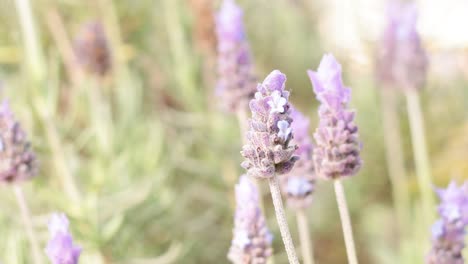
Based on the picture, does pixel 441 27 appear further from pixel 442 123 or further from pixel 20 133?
pixel 20 133

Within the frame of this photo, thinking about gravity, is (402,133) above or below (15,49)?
below

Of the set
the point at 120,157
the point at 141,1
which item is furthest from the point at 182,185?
the point at 141,1

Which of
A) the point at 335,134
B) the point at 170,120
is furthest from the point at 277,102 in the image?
the point at 170,120

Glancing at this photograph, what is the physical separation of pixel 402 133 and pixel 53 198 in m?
0.86

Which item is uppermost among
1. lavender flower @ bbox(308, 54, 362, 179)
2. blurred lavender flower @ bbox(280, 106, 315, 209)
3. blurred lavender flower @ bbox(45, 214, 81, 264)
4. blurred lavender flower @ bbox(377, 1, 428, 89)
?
blurred lavender flower @ bbox(377, 1, 428, 89)

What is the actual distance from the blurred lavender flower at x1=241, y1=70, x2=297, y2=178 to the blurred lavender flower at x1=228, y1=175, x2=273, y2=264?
5.7 inches

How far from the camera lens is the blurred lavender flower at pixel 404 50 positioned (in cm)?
104

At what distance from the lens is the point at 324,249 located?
4.75 feet

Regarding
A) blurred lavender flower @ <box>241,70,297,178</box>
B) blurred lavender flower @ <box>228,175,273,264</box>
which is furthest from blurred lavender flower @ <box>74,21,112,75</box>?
blurred lavender flower @ <box>241,70,297,178</box>

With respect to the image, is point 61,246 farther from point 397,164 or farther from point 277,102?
point 397,164

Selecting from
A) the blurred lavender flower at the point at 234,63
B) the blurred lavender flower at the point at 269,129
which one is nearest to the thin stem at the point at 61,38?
the blurred lavender flower at the point at 234,63

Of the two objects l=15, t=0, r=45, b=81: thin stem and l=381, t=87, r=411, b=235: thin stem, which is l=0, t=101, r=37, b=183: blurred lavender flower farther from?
l=381, t=87, r=411, b=235: thin stem

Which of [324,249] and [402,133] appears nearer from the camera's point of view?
[324,249]

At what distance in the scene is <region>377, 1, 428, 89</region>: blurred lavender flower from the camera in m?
1.04
